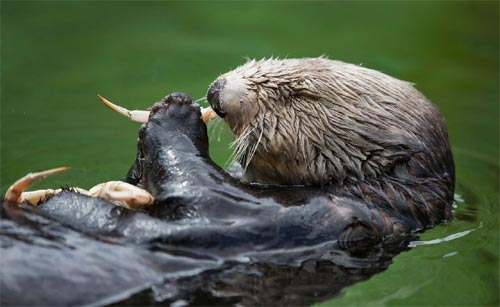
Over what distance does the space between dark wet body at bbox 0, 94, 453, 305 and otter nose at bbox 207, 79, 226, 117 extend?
0.32 ft

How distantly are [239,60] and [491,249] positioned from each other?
13.3 feet

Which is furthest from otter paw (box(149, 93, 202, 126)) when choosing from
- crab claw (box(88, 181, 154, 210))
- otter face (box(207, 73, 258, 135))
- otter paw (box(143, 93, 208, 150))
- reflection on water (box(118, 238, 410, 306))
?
reflection on water (box(118, 238, 410, 306))

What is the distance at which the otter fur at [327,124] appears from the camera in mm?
4672

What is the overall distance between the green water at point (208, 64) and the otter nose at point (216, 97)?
0.63 meters

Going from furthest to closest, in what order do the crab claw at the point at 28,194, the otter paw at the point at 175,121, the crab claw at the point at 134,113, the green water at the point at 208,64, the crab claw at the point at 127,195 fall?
the green water at the point at 208,64 → the crab claw at the point at 134,113 → the otter paw at the point at 175,121 → the crab claw at the point at 127,195 → the crab claw at the point at 28,194

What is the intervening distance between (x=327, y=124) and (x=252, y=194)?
632 millimetres

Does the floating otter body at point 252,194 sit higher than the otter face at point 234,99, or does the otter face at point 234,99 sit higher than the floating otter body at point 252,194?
the otter face at point 234,99

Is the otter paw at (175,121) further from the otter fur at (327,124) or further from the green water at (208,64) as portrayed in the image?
the green water at (208,64)

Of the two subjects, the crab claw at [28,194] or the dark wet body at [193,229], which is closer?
the dark wet body at [193,229]

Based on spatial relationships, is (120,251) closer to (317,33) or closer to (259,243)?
(259,243)

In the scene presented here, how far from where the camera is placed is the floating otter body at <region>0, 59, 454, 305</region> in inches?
156

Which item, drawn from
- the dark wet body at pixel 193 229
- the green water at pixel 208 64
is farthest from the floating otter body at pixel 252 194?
the green water at pixel 208 64

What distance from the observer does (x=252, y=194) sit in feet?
14.3

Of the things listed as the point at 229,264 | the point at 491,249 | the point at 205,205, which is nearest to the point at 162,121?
the point at 205,205
